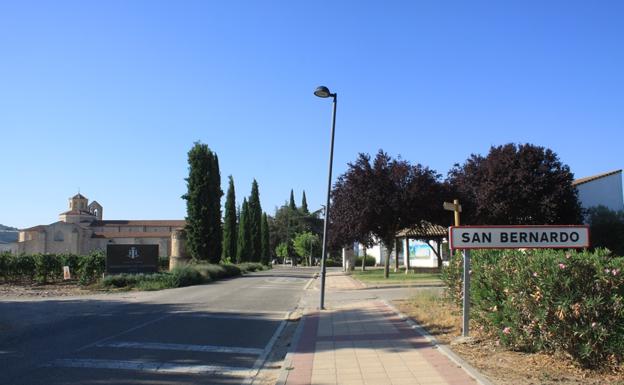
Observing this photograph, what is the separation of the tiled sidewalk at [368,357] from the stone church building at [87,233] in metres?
67.1

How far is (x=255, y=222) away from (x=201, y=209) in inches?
1182

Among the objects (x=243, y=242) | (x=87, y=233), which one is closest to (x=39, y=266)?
(x=243, y=242)

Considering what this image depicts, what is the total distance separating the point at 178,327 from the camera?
41.4 ft

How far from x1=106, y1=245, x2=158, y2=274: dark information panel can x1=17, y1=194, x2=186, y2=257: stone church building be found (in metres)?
46.6

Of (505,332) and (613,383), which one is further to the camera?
(505,332)

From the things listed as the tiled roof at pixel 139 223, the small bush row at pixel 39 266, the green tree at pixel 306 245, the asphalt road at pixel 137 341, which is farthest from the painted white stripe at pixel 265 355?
the tiled roof at pixel 139 223

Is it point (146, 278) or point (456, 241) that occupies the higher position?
point (456, 241)

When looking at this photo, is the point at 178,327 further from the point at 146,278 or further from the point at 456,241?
the point at 146,278

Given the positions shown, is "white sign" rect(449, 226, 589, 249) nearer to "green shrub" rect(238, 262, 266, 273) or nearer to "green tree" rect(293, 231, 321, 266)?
"green shrub" rect(238, 262, 266, 273)

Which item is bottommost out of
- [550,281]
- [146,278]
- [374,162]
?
[146,278]

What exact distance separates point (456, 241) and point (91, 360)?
6015 mm

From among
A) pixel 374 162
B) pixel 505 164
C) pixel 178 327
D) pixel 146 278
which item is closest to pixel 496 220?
pixel 505 164

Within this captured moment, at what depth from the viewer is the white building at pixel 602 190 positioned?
47.0 metres

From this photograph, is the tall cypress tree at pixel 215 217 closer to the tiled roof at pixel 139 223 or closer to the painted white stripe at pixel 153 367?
the painted white stripe at pixel 153 367
